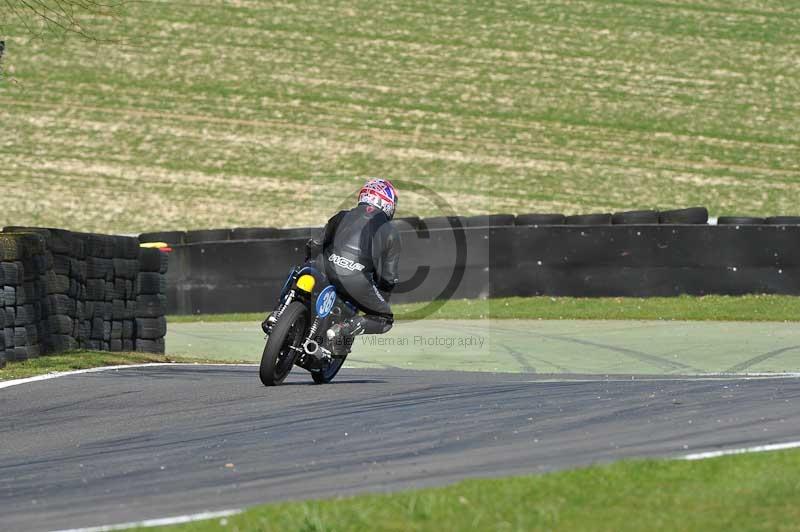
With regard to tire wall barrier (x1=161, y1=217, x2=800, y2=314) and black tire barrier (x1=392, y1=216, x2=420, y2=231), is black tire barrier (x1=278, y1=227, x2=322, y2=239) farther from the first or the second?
black tire barrier (x1=392, y1=216, x2=420, y2=231)

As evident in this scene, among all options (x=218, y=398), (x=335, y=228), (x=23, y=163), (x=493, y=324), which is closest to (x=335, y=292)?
(x=335, y=228)

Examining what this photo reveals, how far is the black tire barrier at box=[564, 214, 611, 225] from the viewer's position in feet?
69.4

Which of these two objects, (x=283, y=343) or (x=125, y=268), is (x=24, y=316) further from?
(x=283, y=343)

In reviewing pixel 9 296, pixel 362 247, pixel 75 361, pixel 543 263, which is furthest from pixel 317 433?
pixel 543 263

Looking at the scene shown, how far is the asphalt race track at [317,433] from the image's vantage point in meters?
6.83

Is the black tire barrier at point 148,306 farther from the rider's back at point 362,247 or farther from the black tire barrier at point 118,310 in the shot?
the rider's back at point 362,247

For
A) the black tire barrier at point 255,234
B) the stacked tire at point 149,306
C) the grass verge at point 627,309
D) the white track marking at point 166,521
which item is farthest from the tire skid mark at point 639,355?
the white track marking at point 166,521

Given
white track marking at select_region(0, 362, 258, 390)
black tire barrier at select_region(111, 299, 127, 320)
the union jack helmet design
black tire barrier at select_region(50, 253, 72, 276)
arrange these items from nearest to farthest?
1. the union jack helmet design
2. white track marking at select_region(0, 362, 258, 390)
3. black tire barrier at select_region(50, 253, 72, 276)
4. black tire barrier at select_region(111, 299, 127, 320)

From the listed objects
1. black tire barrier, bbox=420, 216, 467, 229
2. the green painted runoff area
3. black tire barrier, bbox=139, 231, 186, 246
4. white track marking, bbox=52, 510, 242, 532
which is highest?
white track marking, bbox=52, 510, 242, 532

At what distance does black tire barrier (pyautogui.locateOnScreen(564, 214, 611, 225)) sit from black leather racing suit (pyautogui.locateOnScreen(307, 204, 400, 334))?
991cm

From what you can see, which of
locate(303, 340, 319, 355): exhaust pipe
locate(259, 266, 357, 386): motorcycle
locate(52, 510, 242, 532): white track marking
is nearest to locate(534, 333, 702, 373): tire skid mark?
locate(259, 266, 357, 386): motorcycle

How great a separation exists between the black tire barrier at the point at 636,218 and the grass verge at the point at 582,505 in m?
14.2

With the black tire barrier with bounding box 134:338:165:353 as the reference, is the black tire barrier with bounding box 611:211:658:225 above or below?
above

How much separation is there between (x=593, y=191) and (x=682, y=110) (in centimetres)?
513
